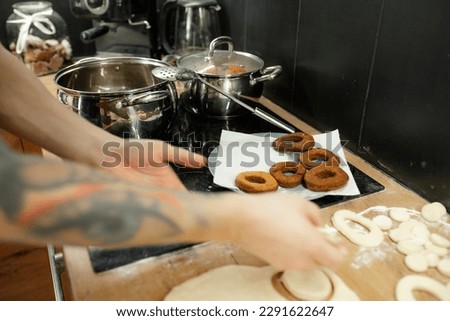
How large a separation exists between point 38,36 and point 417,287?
1.50m

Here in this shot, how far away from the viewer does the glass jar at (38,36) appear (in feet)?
4.89

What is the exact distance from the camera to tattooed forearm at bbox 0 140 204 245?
41 centimetres

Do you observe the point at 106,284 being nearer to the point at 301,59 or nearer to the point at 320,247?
the point at 320,247

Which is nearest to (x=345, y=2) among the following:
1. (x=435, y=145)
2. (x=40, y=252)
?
(x=435, y=145)

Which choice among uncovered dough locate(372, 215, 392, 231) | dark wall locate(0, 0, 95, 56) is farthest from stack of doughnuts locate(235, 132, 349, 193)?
dark wall locate(0, 0, 95, 56)

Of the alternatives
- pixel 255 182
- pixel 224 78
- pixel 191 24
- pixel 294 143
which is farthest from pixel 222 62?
pixel 255 182

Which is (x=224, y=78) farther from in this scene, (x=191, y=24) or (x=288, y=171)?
(x=191, y=24)

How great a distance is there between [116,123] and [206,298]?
1.64 ft

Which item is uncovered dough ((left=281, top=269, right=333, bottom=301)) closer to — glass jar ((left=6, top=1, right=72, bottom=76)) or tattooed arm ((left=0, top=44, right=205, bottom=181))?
tattooed arm ((left=0, top=44, right=205, bottom=181))

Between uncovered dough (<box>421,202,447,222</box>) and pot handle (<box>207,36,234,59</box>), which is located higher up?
A: pot handle (<box>207,36,234,59</box>)

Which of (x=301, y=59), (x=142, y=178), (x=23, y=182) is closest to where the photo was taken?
(x=23, y=182)

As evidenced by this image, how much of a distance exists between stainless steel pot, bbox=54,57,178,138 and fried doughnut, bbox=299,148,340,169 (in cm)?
35

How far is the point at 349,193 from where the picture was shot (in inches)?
31.9

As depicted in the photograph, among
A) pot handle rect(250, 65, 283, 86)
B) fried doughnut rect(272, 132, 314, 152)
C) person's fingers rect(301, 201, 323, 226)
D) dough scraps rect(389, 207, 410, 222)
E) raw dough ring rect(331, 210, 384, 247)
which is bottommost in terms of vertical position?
raw dough ring rect(331, 210, 384, 247)
